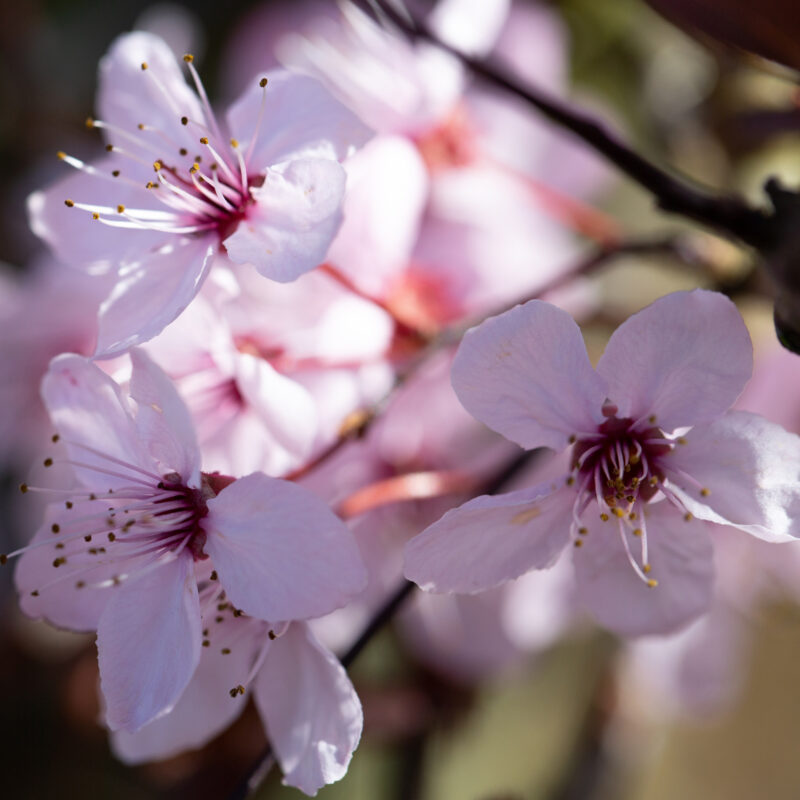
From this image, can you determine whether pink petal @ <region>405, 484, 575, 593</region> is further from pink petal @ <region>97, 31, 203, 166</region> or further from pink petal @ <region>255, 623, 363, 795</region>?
pink petal @ <region>97, 31, 203, 166</region>

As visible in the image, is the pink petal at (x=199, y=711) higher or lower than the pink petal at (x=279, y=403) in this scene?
lower

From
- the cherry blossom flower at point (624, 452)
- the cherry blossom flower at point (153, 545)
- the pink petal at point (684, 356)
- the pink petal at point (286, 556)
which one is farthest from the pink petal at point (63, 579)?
the pink petal at point (684, 356)

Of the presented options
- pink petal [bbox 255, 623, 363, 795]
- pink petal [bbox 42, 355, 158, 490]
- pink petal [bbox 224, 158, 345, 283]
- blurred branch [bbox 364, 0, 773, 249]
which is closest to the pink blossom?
pink petal [bbox 255, 623, 363, 795]

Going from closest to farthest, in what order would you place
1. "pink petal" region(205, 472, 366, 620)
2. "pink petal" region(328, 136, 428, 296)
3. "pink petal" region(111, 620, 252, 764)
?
1. "pink petal" region(205, 472, 366, 620)
2. "pink petal" region(111, 620, 252, 764)
3. "pink petal" region(328, 136, 428, 296)

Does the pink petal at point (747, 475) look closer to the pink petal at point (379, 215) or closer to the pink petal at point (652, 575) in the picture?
the pink petal at point (652, 575)

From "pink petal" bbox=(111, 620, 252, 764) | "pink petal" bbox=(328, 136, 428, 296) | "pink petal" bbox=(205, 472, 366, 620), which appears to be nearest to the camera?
"pink petal" bbox=(205, 472, 366, 620)

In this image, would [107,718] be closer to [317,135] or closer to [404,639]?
[317,135]
